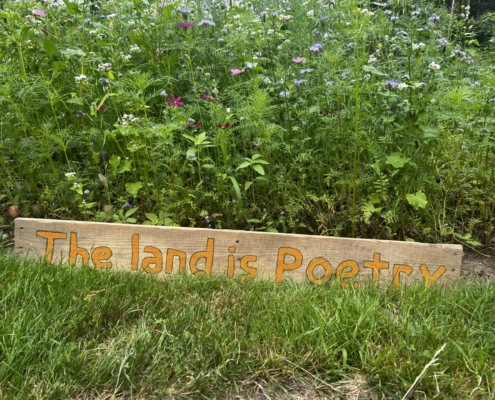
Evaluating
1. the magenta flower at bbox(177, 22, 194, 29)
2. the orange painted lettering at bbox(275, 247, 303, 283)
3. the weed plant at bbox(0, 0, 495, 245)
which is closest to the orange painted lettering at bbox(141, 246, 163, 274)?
the weed plant at bbox(0, 0, 495, 245)

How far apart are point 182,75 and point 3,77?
0.95m

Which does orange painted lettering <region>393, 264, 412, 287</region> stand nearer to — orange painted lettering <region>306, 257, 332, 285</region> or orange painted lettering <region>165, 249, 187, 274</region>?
orange painted lettering <region>306, 257, 332, 285</region>

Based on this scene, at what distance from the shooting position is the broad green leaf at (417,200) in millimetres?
2156

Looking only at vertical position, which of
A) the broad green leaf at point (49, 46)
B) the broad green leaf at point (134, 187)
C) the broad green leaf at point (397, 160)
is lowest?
the broad green leaf at point (134, 187)

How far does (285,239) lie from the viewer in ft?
6.83

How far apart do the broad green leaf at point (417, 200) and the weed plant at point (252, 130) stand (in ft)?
0.03

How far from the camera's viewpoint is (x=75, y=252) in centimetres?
219

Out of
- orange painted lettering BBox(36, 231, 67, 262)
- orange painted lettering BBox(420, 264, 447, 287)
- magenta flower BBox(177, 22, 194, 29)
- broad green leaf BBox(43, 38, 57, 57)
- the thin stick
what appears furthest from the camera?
magenta flower BBox(177, 22, 194, 29)

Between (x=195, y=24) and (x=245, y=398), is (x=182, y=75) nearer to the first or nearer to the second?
(x=195, y=24)

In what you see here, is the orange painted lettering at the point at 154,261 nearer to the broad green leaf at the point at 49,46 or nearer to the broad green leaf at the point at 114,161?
the broad green leaf at the point at 114,161

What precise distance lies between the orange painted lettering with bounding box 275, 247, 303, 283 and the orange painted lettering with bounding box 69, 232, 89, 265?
90 cm

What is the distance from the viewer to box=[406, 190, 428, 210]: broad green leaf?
216cm

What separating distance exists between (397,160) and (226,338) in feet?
3.80

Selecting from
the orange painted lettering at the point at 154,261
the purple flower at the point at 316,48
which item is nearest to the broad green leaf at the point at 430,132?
the purple flower at the point at 316,48
